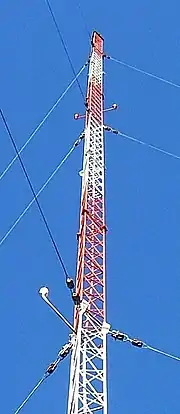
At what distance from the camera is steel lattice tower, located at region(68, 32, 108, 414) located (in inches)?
574

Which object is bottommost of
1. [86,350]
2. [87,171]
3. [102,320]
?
[86,350]

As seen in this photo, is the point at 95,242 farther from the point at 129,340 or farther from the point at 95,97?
the point at 95,97

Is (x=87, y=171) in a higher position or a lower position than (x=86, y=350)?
higher

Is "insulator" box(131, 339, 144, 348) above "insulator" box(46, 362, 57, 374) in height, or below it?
above

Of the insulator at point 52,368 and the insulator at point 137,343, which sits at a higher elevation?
the insulator at point 137,343

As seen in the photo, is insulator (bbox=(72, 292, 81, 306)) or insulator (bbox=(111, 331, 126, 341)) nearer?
insulator (bbox=(72, 292, 81, 306))

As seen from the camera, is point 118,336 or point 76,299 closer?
point 76,299

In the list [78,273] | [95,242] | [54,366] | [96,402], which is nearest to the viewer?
[96,402]

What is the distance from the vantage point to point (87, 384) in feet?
48.3

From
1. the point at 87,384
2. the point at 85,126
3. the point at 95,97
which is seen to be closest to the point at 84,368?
the point at 87,384

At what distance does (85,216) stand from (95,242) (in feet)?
2.79

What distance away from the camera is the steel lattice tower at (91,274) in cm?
1457

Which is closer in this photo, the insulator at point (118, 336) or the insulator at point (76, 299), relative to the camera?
the insulator at point (76, 299)

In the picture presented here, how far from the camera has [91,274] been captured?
17391 mm
